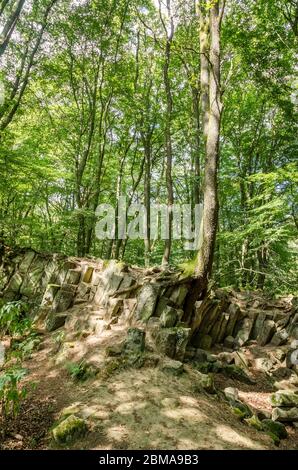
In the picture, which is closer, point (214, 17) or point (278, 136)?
point (214, 17)

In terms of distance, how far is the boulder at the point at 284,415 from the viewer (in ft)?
16.3

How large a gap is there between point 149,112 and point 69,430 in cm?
1182

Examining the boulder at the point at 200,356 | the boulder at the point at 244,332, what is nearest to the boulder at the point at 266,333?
the boulder at the point at 244,332

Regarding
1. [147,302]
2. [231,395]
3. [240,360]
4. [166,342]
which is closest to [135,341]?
[166,342]

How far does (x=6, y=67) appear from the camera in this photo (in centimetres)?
1208

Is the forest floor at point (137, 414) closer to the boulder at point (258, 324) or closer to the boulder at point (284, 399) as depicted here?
the boulder at point (284, 399)

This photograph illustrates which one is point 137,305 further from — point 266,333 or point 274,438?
point 266,333

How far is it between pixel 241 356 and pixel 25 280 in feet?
20.7

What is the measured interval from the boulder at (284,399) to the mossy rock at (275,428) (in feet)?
2.27

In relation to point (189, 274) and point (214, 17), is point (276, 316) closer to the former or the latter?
point (189, 274)

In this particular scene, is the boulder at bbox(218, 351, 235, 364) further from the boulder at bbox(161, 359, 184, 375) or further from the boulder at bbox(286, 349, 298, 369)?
the boulder at bbox(161, 359, 184, 375)

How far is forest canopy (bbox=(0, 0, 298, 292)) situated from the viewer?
1021 cm

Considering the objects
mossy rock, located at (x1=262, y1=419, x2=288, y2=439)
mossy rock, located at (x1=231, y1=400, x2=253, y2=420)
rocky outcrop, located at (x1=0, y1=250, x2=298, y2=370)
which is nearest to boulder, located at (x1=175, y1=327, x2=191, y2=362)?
rocky outcrop, located at (x1=0, y1=250, x2=298, y2=370)
